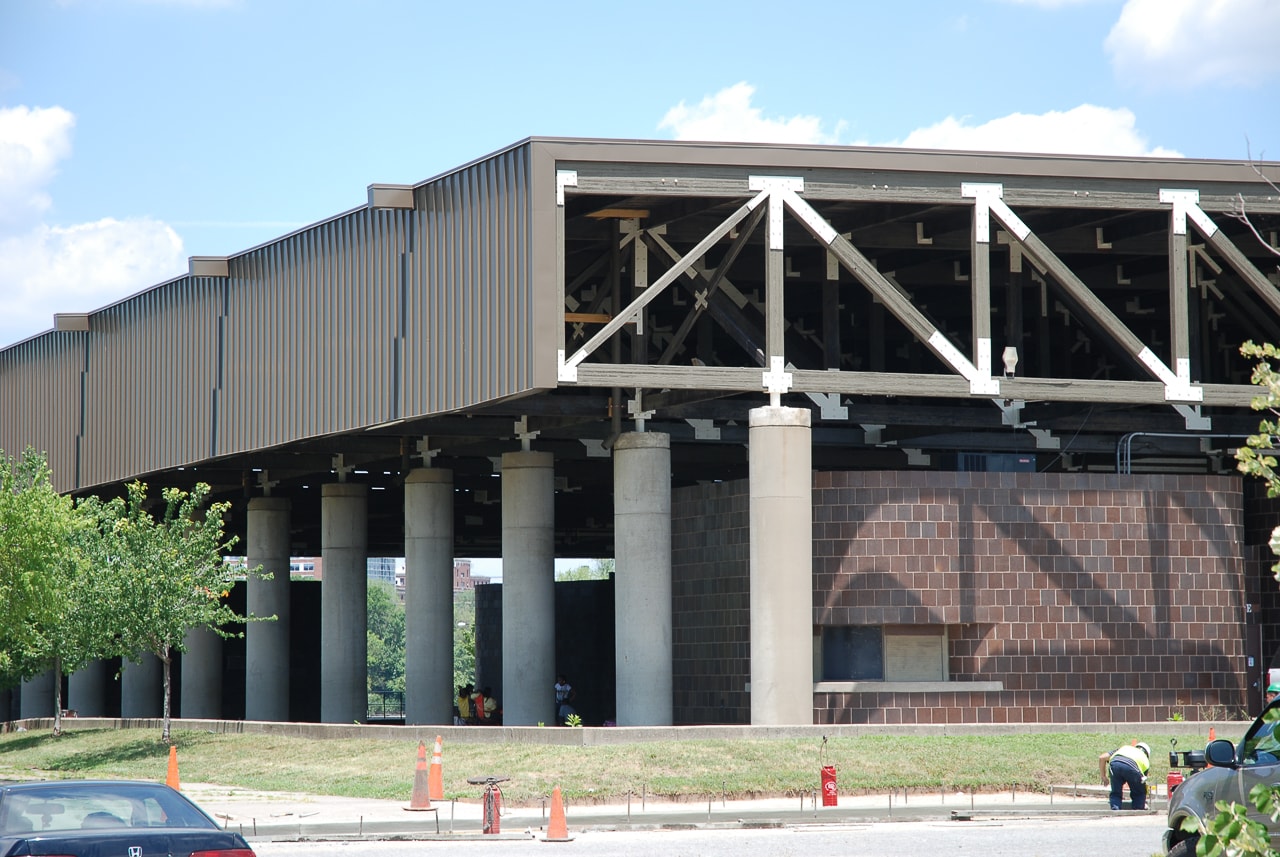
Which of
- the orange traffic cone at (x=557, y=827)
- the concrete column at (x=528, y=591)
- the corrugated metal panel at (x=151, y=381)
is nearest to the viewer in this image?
the orange traffic cone at (x=557, y=827)

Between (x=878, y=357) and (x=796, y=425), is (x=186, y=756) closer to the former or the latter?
(x=796, y=425)

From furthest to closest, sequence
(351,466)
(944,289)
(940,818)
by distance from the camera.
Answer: (351,466), (944,289), (940,818)

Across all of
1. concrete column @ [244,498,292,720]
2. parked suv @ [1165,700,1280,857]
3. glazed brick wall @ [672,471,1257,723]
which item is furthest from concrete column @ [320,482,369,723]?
parked suv @ [1165,700,1280,857]

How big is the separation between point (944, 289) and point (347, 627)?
19.9m

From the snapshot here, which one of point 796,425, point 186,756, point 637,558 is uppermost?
point 796,425

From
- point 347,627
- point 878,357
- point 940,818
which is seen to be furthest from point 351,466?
point 940,818

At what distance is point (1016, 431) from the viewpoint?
40219mm

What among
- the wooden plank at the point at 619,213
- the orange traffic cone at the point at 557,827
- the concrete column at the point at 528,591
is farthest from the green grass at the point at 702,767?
the wooden plank at the point at 619,213

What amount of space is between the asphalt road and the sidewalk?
1.79ft

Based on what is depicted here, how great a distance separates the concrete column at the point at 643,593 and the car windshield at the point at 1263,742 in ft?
74.5

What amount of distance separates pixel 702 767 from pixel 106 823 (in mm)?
16055

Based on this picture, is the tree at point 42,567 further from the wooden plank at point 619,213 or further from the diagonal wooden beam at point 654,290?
the wooden plank at point 619,213

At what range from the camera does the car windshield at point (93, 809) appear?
36.5 feet

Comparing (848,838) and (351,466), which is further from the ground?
(351,466)
